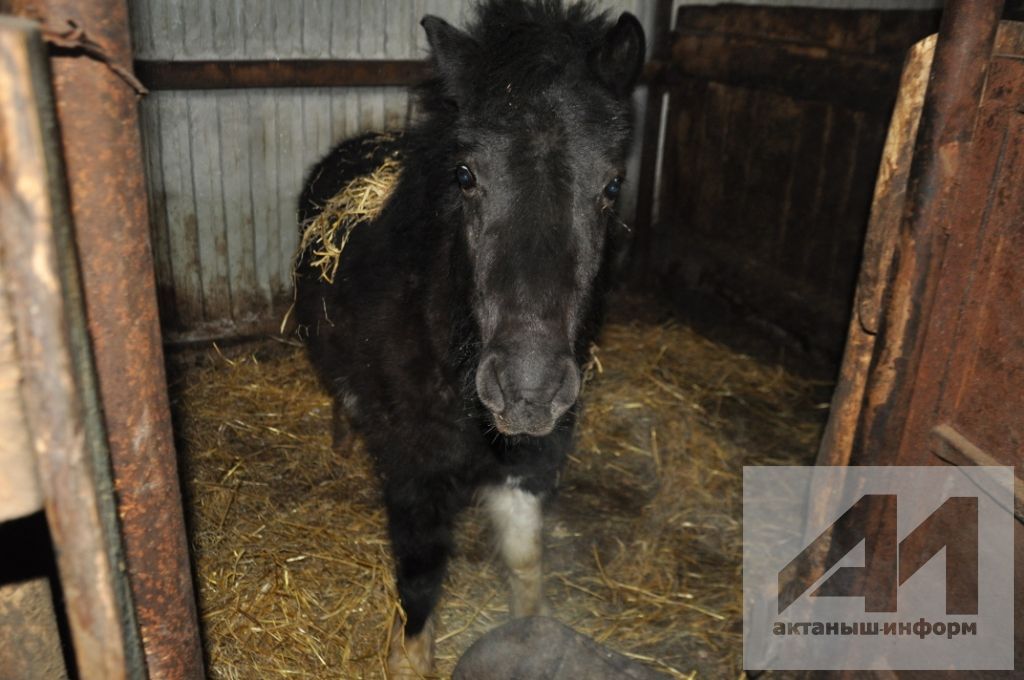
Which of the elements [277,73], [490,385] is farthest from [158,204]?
[490,385]

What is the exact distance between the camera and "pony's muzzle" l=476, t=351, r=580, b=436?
211 centimetres

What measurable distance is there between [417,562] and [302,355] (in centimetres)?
261

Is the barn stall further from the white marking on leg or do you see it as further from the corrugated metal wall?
the white marking on leg

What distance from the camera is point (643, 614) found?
3.35 meters

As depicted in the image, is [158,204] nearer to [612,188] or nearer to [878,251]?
[612,188]

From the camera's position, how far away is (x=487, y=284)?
2326mm

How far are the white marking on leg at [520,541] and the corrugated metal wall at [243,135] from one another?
114 inches

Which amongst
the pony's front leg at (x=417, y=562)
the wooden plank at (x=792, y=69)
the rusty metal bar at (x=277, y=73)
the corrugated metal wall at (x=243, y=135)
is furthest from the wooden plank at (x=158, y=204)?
the wooden plank at (x=792, y=69)

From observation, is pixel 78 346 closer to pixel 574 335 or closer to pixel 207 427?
pixel 574 335

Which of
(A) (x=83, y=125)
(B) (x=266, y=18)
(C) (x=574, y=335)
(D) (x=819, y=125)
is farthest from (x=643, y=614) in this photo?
(B) (x=266, y=18)

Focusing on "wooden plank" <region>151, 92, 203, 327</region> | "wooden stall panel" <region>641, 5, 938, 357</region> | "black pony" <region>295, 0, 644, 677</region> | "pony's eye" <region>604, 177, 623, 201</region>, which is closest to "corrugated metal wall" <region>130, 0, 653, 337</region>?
"wooden plank" <region>151, 92, 203, 327</region>

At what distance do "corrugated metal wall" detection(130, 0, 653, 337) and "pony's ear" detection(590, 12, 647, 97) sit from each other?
9.13 ft

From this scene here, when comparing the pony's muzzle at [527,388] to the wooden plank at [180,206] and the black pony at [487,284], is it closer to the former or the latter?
the black pony at [487,284]

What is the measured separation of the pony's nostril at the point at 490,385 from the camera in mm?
2141
